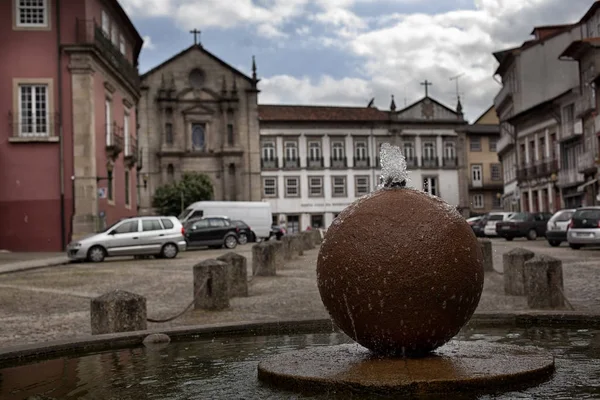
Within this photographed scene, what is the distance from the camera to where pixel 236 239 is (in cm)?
3291

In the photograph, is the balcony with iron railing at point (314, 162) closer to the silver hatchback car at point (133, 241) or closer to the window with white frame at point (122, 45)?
the window with white frame at point (122, 45)

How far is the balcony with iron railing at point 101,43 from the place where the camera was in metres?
31.9

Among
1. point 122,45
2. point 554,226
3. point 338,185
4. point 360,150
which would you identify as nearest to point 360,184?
point 338,185

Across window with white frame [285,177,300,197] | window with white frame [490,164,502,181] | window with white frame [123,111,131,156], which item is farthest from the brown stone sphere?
window with white frame [490,164,502,181]

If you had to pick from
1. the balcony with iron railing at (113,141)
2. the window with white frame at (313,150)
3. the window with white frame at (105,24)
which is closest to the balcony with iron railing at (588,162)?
the balcony with iron railing at (113,141)

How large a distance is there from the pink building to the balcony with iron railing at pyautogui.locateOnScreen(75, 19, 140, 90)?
5cm

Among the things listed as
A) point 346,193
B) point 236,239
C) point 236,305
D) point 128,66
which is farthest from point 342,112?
point 236,305

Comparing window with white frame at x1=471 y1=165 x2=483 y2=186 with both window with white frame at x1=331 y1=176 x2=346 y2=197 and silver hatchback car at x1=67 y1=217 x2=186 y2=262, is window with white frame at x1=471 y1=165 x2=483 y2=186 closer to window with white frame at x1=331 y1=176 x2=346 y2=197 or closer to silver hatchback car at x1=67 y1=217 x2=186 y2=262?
window with white frame at x1=331 y1=176 x2=346 y2=197

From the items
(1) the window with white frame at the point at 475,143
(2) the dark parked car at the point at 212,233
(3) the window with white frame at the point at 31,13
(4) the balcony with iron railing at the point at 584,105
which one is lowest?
(2) the dark parked car at the point at 212,233

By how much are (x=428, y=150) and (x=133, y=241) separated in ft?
174

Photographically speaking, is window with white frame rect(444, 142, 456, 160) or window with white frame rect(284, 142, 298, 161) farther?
window with white frame rect(444, 142, 456, 160)

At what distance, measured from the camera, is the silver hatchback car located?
2408 centimetres

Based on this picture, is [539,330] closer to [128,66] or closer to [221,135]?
[128,66]

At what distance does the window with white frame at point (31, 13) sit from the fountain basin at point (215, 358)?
2748cm
